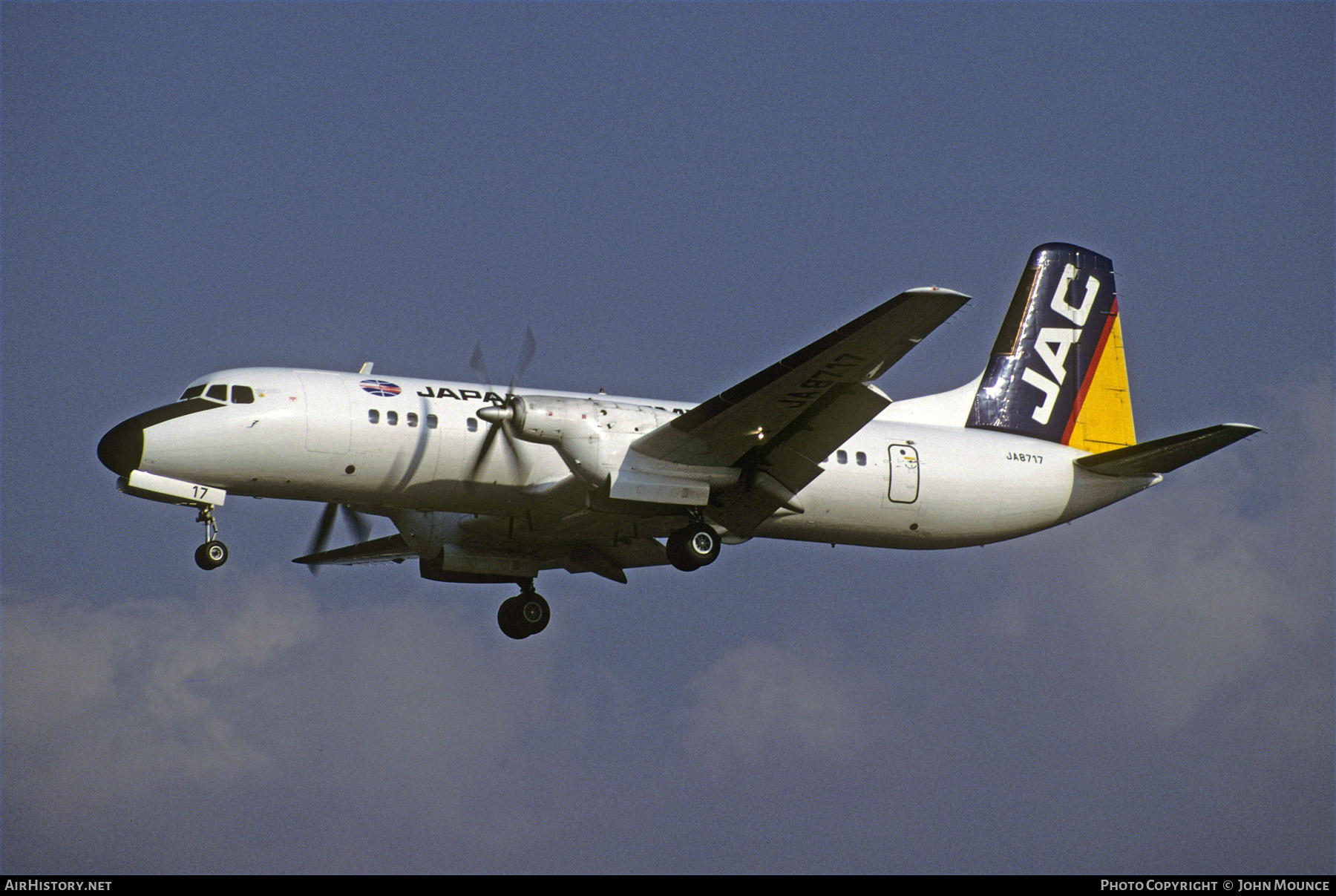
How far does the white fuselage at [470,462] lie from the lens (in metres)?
22.2

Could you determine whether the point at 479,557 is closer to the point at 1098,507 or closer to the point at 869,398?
the point at 869,398

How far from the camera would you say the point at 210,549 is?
2245 centimetres

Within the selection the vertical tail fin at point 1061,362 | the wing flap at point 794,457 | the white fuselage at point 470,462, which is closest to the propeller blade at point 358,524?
the white fuselage at point 470,462

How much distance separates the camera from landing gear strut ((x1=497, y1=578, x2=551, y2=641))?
90.0 ft

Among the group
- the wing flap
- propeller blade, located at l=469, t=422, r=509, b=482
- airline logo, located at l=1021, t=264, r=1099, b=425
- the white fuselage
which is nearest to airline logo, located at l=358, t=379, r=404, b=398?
the white fuselage

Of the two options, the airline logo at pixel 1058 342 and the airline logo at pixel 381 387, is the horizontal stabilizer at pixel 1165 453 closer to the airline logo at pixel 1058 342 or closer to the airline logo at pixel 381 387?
the airline logo at pixel 1058 342

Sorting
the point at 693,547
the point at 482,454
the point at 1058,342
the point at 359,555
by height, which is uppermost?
the point at 1058,342

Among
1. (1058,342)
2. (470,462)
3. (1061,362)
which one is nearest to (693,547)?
(470,462)

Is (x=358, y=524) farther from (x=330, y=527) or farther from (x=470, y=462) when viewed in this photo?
(x=470, y=462)

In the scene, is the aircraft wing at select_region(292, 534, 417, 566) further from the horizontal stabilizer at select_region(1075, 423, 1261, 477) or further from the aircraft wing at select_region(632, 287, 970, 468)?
the horizontal stabilizer at select_region(1075, 423, 1261, 477)

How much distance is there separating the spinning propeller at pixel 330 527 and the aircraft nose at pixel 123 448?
5.88 m

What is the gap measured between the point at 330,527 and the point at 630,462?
7474 mm

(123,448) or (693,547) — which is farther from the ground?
(123,448)

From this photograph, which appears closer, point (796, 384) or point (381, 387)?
point (796, 384)
